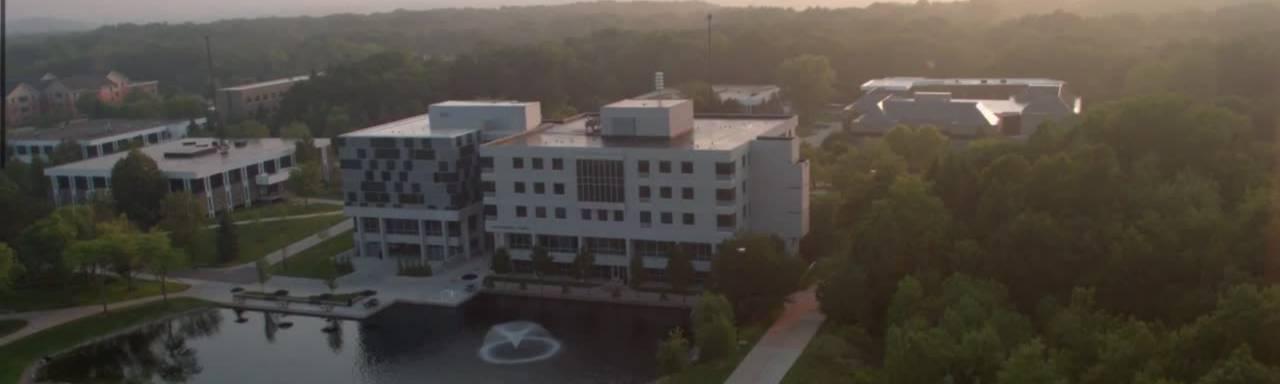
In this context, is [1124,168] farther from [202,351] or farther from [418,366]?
[202,351]

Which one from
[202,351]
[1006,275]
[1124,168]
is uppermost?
[1124,168]

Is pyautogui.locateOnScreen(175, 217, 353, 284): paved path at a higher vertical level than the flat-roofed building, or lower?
lower

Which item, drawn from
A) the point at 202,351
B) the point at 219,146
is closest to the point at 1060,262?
the point at 202,351

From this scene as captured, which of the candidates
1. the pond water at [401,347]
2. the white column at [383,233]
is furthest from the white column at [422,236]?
the pond water at [401,347]

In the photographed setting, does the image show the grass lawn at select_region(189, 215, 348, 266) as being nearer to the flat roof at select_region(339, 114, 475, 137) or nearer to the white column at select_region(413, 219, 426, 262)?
the flat roof at select_region(339, 114, 475, 137)

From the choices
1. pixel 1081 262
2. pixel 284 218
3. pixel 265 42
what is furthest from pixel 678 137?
pixel 265 42

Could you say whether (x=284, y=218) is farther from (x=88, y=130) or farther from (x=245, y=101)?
(x=245, y=101)

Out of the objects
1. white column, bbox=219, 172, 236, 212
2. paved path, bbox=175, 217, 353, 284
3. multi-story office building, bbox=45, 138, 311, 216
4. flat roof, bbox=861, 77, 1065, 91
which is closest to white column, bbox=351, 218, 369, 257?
A: paved path, bbox=175, 217, 353, 284
